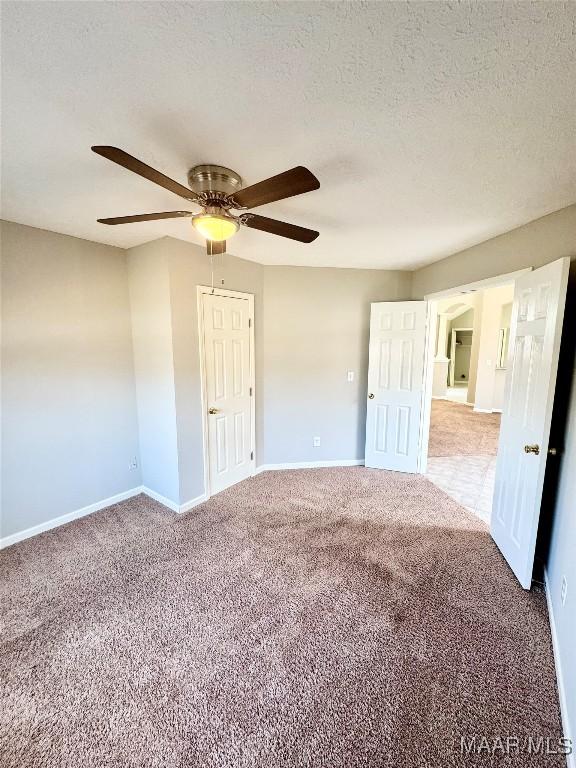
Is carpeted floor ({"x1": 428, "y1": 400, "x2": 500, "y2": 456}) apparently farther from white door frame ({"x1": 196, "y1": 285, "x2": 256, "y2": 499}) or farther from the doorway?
white door frame ({"x1": 196, "y1": 285, "x2": 256, "y2": 499})

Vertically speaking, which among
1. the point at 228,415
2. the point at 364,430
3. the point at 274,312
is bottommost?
the point at 364,430

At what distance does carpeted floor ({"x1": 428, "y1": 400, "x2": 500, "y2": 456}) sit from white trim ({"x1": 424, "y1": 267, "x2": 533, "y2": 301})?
2306mm

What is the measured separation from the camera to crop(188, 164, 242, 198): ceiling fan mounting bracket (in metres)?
1.50

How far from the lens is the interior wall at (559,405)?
4.75 ft

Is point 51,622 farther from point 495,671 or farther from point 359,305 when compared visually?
point 359,305

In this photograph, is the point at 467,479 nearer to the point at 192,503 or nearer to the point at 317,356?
the point at 317,356

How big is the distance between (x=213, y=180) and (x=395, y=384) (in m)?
2.90

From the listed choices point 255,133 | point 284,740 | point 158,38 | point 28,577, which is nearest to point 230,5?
point 158,38

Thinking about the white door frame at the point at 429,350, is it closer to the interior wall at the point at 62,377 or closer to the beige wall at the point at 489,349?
the interior wall at the point at 62,377

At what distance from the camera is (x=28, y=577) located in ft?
6.98

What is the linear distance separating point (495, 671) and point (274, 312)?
328cm

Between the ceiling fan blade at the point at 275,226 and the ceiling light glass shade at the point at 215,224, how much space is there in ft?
0.23
